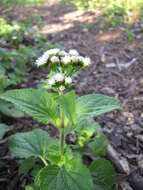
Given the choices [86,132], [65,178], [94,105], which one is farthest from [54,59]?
[86,132]

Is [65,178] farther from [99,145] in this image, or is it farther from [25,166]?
[99,145]

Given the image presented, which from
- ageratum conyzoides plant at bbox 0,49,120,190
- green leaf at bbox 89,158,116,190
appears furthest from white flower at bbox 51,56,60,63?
green leaf at bbox 89,158,116,190

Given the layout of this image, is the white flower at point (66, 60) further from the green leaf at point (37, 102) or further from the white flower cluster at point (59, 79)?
the green leaf at point (37, 102)

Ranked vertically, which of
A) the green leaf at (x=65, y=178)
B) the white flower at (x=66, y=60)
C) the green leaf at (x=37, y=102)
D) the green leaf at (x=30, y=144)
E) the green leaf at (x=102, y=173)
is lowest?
the green leaf at (x=102, y=173)

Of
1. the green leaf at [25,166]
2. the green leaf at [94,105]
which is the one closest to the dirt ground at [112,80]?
the green leaf at [25,166]

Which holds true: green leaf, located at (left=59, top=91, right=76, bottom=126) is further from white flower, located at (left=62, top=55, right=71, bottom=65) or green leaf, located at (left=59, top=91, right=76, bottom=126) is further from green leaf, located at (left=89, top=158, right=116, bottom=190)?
green leaf, located at (left=89, top=158, right=116, bottom=190)

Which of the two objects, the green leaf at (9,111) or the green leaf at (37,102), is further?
the green leaf at (9,111)
